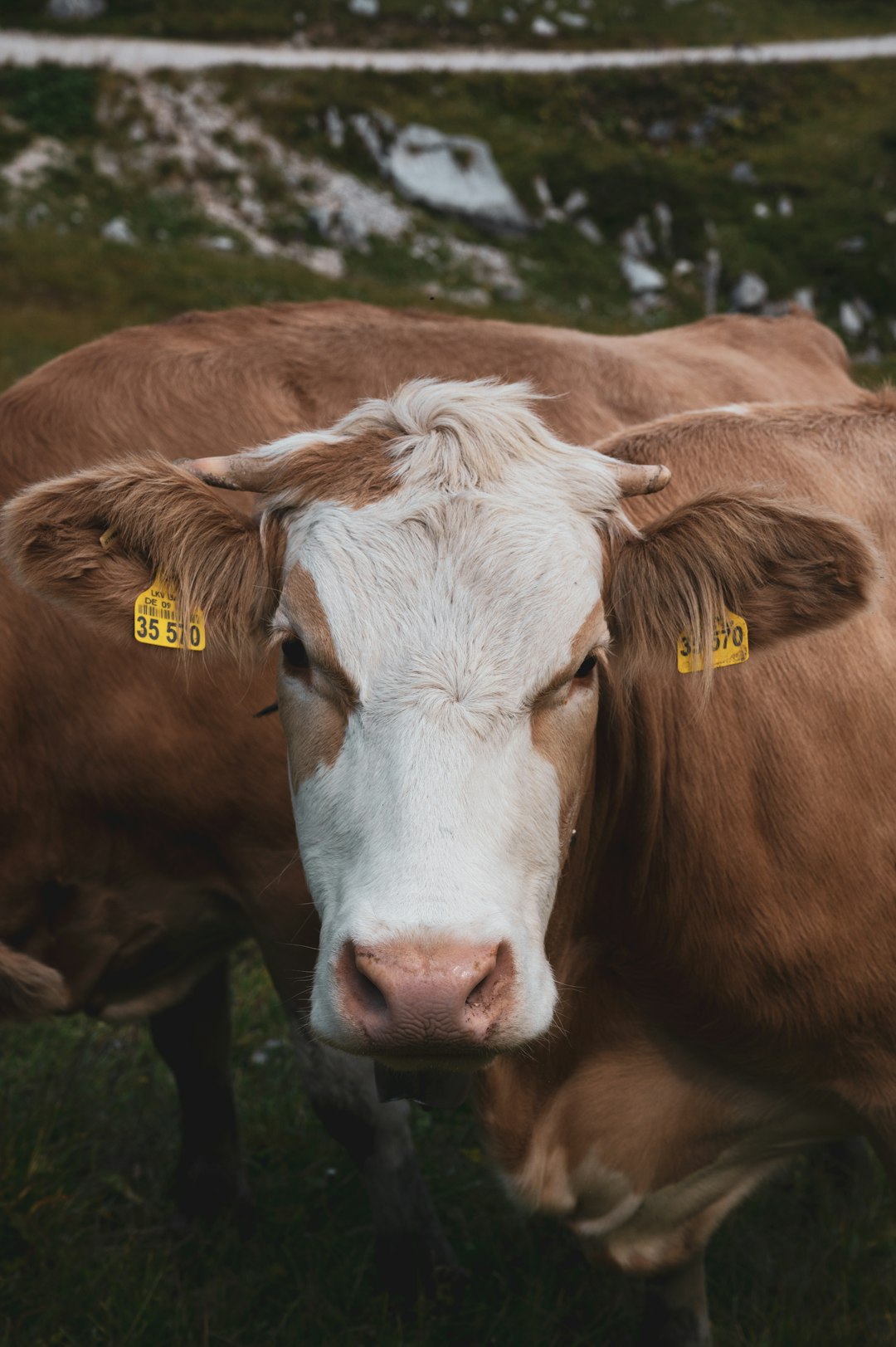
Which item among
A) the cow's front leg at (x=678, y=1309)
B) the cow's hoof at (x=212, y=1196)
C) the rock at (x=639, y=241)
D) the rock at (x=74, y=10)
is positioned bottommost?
the rock at (x=639, y=241)

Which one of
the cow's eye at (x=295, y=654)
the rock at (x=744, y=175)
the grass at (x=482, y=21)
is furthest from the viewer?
the grass at (x=482, y=21)

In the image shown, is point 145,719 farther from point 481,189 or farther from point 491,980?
point 481,189

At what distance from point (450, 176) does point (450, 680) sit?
104 feet

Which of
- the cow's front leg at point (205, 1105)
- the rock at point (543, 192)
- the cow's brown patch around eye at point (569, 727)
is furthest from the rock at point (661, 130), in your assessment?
the cow's brown patch around eye at point (569, 727)

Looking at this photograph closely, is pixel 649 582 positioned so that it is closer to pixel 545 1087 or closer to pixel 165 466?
pixel 165 466

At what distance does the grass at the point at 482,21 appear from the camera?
36219 mm

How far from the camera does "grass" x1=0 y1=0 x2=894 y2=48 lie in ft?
119

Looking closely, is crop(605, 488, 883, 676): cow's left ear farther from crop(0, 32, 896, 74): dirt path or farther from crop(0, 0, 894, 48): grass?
crop(0, 0, 894, 48): grass

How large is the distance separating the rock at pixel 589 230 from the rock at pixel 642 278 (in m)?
1.70

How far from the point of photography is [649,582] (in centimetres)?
297

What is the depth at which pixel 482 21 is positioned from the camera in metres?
40.3

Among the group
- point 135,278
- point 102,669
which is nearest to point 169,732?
point 102,669

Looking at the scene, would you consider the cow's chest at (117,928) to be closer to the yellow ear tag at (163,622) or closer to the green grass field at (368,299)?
the green grass field at (368,299)

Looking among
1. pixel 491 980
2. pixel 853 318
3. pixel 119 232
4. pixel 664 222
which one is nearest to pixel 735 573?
pixel 491 980
